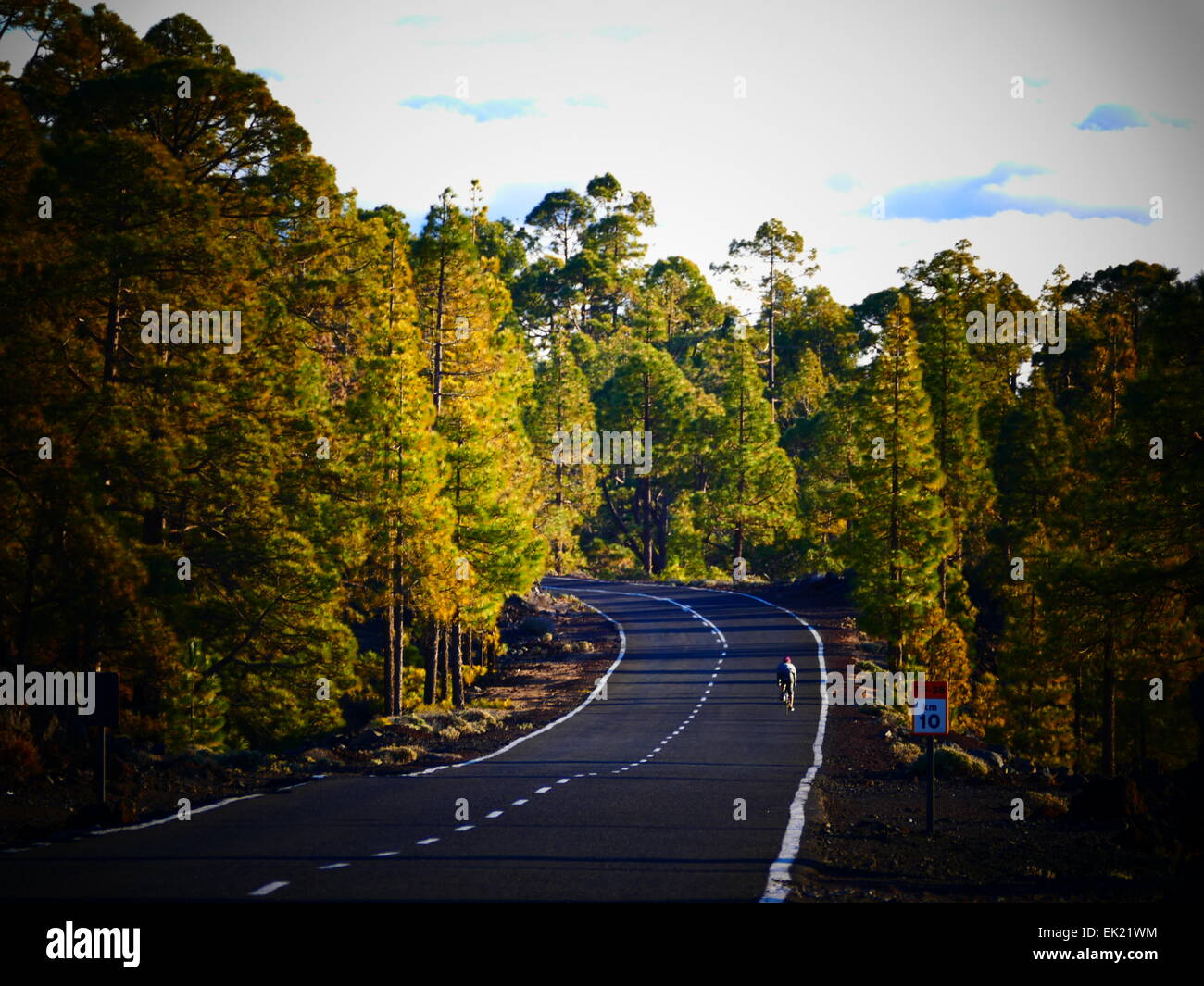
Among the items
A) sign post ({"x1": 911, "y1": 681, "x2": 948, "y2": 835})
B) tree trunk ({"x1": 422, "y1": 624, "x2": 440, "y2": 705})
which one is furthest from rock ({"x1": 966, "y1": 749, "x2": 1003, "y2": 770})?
tree trunk ({"x1": 422, "y1": 624, "x2": 440, "y2": 705})

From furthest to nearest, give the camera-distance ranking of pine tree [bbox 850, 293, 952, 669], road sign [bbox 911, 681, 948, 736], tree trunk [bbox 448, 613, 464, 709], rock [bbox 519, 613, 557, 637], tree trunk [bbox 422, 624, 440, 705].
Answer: rock [bbox 519, 613, 557, 637] → pine tree [bbox 850, 293, 952, 669] → tree trunk [bbox 448, 613, 464, 709] → tree trunk [bbox 422, 624, 440, 705] → road sign [bbox 911, 681, 948, 736]

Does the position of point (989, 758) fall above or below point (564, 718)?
above

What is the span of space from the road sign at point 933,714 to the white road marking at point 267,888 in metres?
8.75

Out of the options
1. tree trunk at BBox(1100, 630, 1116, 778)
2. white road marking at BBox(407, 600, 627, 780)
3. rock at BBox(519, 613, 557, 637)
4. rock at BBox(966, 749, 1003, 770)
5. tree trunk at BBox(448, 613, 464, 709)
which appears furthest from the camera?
rock at BBox(519, 613, 557, 637)

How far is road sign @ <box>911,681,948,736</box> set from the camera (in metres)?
14.8

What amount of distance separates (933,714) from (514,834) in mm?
6104

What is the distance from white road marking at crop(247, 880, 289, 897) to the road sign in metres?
8.75

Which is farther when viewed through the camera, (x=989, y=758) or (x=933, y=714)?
(x=989, y=758)

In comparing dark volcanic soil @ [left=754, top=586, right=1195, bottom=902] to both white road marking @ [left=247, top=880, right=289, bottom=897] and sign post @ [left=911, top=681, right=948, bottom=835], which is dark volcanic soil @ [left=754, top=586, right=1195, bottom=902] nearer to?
sign post @ [left=911, top=681, right=948, bottom=835]

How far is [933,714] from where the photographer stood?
14.9m

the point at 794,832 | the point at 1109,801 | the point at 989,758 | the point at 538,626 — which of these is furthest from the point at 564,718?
the point at 538,626

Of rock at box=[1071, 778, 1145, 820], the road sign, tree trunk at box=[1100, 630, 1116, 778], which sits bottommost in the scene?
tree trunk at box=[1100, 630, 1116, 778]

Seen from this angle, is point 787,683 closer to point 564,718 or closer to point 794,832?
point 564,718
